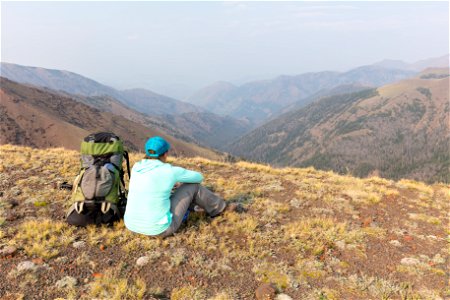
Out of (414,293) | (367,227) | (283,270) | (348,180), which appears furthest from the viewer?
(348,180)

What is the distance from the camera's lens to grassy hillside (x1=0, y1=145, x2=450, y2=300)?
633 centimetres

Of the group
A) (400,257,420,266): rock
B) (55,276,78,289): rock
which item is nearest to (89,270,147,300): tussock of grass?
(55,276,78,289): rock

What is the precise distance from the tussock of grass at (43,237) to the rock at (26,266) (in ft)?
1.20

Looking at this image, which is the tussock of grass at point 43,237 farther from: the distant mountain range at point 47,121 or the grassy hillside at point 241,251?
the distant mountain range at point 47,121

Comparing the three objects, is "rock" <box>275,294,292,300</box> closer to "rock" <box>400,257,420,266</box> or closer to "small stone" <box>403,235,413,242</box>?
"rock" <box>400,257,420,266</box>

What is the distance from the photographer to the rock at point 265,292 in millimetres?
6151

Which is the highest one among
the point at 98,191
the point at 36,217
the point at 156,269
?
the point at 98,191

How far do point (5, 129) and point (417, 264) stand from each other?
140 metres

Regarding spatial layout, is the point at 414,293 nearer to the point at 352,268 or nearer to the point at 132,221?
the point at 352,268

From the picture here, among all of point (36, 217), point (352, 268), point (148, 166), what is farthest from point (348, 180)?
point (36, 217)

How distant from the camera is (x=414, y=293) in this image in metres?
6.62

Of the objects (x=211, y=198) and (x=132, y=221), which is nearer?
(x=132, y=221)

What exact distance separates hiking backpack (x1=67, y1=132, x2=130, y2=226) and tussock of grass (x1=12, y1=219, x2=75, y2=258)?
16.2 inches

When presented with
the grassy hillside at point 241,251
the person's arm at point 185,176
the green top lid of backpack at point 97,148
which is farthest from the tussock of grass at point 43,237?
the person's arm at point 185,176
